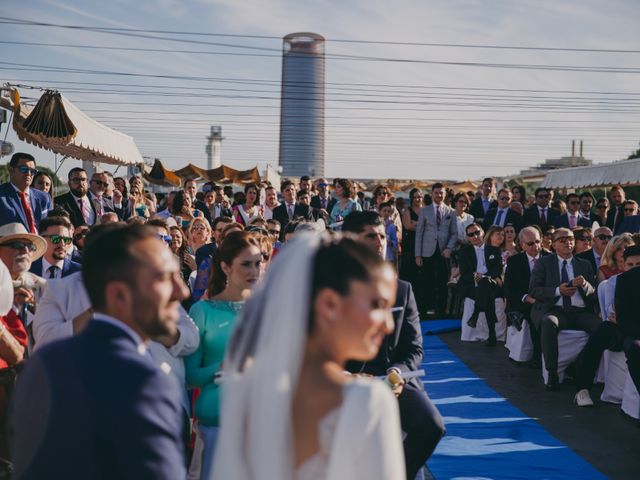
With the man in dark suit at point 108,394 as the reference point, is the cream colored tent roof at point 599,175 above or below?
above

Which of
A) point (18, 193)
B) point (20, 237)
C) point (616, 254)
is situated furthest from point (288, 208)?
point (20, 237)

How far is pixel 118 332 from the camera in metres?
1.82

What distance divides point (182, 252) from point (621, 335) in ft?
14.4

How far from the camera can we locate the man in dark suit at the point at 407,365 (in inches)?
158

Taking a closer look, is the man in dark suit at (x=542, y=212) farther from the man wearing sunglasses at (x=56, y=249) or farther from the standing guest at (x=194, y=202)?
the man wearing sunglasses at (x=56, y=249)

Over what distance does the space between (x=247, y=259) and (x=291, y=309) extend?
2.55m

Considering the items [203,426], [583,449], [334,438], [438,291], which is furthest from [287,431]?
[438,291]

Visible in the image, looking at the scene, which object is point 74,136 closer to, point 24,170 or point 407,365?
point 24,170

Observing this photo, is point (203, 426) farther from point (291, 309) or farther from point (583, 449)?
point (583, 449)

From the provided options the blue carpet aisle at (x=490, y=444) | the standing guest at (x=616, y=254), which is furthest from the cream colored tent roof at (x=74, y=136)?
the standing guest at (x=616, y=254)

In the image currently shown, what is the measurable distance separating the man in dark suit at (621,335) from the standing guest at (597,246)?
2289mm

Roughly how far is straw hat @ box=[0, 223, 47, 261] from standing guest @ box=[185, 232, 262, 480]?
4.91ft

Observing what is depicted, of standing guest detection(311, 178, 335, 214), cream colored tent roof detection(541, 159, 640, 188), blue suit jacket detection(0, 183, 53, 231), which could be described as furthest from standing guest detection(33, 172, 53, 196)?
cream colored tent roof detection(541, 159, 640, 188)

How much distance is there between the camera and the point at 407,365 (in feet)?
14.3
